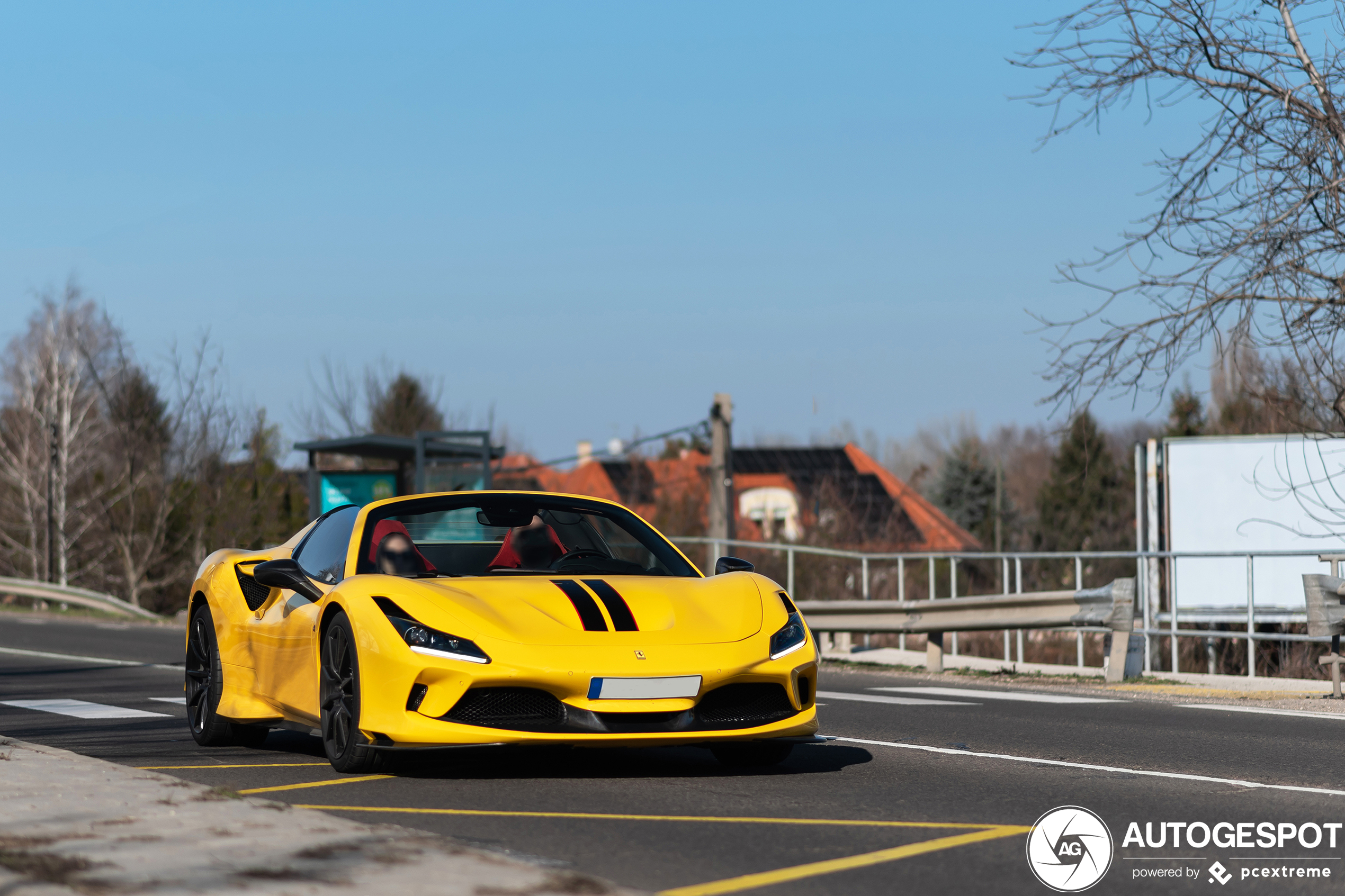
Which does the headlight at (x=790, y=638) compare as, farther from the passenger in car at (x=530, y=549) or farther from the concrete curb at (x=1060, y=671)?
the concrete curb at (x=1060, y=671)

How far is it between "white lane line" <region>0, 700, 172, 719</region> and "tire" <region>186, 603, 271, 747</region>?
5.89ft

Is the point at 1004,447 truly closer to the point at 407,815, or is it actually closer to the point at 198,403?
the point at 198,403

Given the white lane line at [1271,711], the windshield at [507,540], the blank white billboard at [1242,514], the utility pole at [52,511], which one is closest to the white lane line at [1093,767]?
the windshield at [507,540]

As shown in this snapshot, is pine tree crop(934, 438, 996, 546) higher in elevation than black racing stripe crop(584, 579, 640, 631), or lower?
higher

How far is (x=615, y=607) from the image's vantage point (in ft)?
22.8

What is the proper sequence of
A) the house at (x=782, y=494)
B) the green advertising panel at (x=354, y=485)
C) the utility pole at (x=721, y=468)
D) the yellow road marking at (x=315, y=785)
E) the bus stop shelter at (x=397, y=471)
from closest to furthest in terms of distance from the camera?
the yellow road marking at (x=315, y=785) → the bus stop shelter at (x=397, y=471) → the green advertising panel at (x=354, y=485) → the utility pole at (x=721, y=468) → the house at (x=782, y=494)

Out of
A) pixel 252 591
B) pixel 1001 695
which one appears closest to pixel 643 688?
pixel 252 591

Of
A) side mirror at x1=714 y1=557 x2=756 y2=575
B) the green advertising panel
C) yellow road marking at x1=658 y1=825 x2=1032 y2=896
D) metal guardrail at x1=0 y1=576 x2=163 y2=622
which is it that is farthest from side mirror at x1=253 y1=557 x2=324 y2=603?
metal guardrail at x1=0 y1=576 x2=163 y2=622

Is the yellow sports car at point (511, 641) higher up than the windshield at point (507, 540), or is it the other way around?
the windshield at point (507, 540)

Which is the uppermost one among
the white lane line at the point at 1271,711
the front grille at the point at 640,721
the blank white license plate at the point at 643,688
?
the blank white license plate at the point at 643,688

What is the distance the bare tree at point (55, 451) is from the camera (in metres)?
46.8

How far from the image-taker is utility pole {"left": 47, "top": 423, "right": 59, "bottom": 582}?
40250 mm

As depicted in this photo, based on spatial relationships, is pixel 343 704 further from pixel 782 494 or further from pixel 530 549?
pixel 782 494

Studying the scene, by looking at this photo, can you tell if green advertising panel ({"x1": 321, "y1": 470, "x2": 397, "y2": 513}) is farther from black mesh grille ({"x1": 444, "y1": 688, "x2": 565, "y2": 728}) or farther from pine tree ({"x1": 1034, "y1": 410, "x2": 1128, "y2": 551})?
pine tree ({"x1": 1034, "y1": 410, "x2": 1128, "y2": 551})
